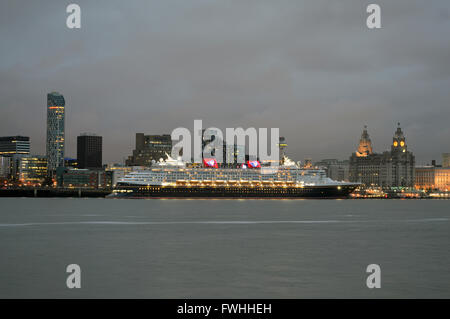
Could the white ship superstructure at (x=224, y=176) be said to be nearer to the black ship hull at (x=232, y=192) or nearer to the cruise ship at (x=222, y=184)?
the cruise ship at (x=222, y=184)

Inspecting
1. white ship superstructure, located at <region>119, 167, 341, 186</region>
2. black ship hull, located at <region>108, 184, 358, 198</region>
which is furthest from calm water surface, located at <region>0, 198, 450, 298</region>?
white ship superstructure, located at <region>119, 167, 341, 186</region>

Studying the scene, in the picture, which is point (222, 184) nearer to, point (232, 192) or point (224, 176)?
point (224, 176)

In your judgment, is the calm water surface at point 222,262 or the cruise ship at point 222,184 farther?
the cruise ship at point 222,184

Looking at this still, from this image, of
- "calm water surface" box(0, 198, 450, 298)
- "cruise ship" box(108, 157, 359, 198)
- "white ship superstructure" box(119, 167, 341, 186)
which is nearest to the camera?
"calm water surface" box(0, 198, 450, 298)

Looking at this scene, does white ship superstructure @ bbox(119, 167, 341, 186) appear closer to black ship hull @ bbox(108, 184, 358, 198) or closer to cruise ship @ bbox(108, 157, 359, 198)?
cruise ship @ bbox(108, 157, 359, 198)

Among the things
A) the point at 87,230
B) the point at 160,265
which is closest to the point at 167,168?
the point at 87,230

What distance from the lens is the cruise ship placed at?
472ft

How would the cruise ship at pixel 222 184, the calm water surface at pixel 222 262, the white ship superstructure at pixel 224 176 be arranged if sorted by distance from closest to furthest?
1. the calm water surface at pixel 222 262
2. the cruise ship at pixel 222 184
3. the white ship superstructure at pixel 224 176

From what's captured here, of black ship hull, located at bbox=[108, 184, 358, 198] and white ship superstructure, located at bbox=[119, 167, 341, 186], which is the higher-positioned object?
white ship superstructure, located at bbox=[119, 167, 341, 186]

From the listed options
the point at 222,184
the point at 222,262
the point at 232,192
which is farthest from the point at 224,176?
the point at 222,262

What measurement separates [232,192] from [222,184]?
337 centimetres

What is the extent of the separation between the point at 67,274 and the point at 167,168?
399ft

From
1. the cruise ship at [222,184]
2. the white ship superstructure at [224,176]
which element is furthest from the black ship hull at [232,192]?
the white ship superstructure at [224,176]

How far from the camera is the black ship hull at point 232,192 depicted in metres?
144
